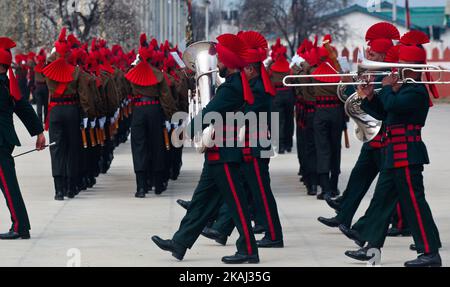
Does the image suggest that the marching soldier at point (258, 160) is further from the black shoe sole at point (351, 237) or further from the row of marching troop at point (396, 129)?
the black shoe sole at point (351, 237)

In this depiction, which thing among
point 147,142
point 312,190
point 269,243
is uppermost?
point 147,142

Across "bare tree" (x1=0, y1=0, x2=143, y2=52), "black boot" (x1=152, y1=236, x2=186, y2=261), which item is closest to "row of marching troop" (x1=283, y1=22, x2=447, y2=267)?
"black boot" (x1=152, y1=236, x2=186, y2=261)

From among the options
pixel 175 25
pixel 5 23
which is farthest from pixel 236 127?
pixel 175 25

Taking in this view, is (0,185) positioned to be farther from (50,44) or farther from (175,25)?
(175,25)

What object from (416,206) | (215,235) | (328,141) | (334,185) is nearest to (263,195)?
(215,235)

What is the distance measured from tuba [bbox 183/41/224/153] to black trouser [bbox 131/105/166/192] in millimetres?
1088

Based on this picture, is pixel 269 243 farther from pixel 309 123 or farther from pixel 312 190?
pixel 309 123

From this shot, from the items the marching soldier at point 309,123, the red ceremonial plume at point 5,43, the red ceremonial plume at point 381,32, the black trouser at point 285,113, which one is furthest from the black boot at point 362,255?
the black trouser at point 285,113

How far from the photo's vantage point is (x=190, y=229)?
35.7 ft

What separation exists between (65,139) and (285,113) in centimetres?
812

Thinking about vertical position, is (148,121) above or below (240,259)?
above

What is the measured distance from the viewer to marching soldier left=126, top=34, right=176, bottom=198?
16.2 meters

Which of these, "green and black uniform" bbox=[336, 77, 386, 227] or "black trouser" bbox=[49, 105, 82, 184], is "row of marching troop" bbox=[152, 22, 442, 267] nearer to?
→ "green and black uniform" bbox=[336, 77, 386, 227]

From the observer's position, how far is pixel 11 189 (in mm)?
12156
